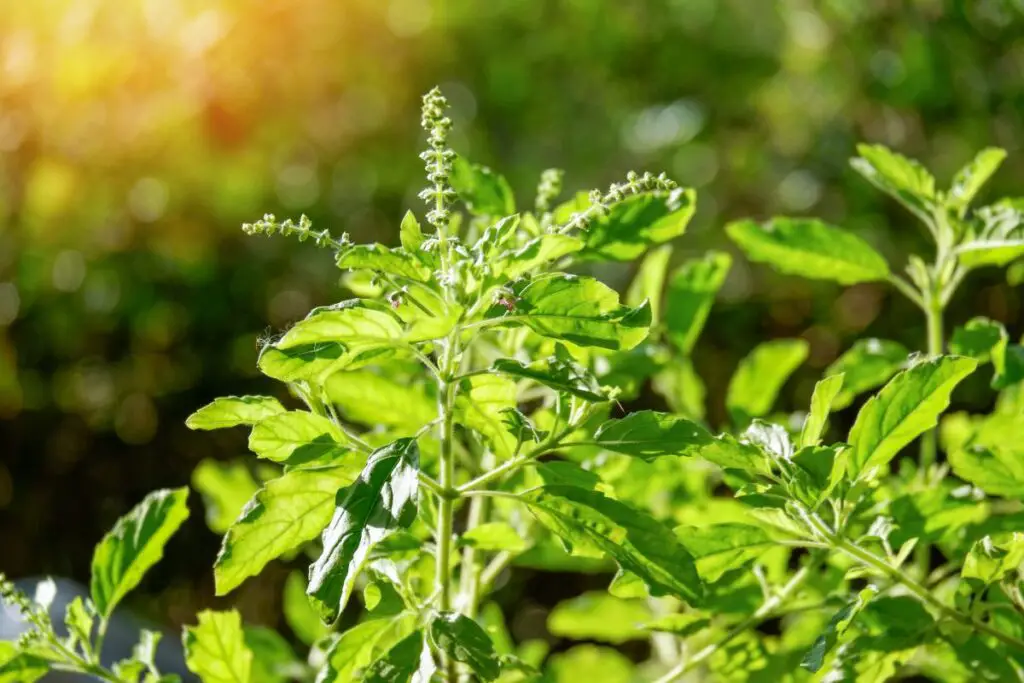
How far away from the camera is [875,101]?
341 centimetres

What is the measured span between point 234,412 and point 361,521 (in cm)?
15

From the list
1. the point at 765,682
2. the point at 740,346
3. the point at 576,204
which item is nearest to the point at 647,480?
the point at 765,682

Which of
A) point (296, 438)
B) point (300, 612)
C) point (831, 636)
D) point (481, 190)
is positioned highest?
point (481, 190)

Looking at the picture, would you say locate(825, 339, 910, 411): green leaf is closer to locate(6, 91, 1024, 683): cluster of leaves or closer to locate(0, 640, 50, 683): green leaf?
locate(6, 91, 1024, 683): cluster of leaves

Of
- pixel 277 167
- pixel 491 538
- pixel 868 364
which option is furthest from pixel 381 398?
pixel 277 167

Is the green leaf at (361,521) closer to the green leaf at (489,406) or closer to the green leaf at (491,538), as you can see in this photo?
the green leaf at (489,406)

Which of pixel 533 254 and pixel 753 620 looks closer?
pixel 533 254

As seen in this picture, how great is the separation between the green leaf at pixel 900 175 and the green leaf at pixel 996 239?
0.05 metres

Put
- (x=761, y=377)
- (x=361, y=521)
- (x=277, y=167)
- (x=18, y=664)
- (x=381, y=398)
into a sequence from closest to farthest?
(x=361, y=521), (x=18, y=664), (x=381, y=398), (x=761, y=377), (x=277, y=167)

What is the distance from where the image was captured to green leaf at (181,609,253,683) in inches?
35.1

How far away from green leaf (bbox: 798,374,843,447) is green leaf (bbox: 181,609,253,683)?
486 mm

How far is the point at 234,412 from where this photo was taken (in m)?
0.74

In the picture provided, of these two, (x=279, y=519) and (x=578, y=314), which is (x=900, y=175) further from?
(x=279, y=519)

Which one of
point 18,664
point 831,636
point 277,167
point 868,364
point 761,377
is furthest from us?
point 277,167
